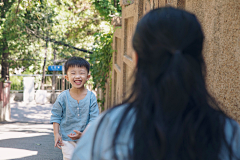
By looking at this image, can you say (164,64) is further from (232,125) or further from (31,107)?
(31,107)

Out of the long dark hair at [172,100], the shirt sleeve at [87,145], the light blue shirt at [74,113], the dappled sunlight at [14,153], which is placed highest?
the long dark hair at [172,100]

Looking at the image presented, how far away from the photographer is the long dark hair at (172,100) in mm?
820

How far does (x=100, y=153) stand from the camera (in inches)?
33.4

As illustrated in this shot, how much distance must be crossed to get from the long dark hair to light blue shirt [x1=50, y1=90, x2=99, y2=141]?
2.14 metres

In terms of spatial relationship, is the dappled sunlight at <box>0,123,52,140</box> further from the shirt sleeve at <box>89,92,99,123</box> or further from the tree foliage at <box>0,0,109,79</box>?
the shirt sleeve at <box>89,92,99,123</box>

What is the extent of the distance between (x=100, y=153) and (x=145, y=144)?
13cm

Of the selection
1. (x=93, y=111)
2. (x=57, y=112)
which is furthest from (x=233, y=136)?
(x=57, y=112)

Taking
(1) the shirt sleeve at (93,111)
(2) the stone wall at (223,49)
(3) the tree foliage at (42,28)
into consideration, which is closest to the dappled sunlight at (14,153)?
(1) the shirt sleeve at (93,111)

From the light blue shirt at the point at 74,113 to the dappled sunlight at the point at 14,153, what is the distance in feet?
9.30

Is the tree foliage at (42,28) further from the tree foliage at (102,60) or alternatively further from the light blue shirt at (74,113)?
the light blue shirt at (74,113)

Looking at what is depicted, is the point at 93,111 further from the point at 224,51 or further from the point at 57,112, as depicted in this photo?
the point at 224,51

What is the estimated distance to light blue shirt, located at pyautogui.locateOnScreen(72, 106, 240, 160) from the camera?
2.75 ft

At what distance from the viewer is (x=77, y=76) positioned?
118 inches

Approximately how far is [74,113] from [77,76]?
0.37 metres
